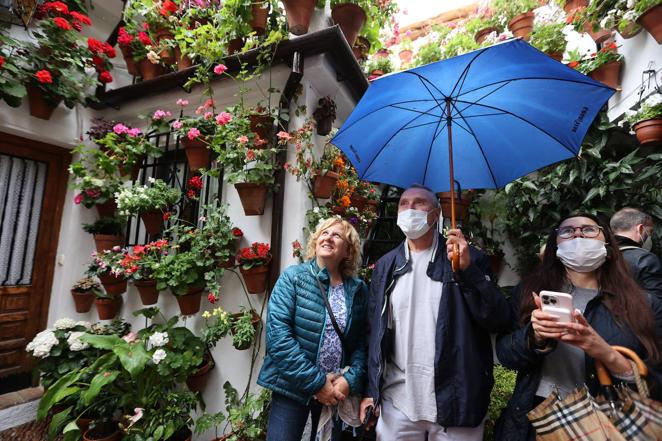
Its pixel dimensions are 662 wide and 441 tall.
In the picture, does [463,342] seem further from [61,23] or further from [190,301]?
[61,23]

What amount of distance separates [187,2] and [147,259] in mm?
2922

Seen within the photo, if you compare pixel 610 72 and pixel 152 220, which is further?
pixel 610 72

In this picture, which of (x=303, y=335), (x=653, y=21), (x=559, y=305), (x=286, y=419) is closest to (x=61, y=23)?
(x=303, y=335)

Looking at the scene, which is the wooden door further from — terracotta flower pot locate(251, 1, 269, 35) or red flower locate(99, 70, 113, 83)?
terracotta flower pot locate(251, 1, 269, 35)

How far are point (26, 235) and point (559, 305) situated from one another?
197 inches

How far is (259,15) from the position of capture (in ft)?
9.23

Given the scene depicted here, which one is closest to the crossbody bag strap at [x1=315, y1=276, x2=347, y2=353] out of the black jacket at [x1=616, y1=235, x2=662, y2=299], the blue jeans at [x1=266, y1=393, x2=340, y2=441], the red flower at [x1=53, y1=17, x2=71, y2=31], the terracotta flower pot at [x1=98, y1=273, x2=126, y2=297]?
the blue jeans at [x1=266, y1=393, x2=340, y2=441]

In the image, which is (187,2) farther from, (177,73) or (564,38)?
(564,38)

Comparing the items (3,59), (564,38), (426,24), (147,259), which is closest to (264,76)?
(147,259)

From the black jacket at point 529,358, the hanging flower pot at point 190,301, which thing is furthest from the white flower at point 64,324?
the black jacket at point 529,358

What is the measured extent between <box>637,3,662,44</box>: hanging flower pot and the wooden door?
609 cm

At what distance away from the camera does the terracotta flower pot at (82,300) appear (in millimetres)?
3344

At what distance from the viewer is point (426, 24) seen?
6141 millimetres

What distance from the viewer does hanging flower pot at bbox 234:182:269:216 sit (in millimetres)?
2582
